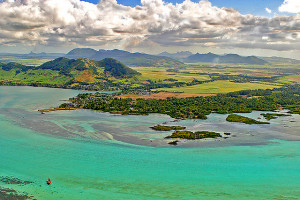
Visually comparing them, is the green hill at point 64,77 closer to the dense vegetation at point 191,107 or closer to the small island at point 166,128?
the dense vegetation at point 191,107

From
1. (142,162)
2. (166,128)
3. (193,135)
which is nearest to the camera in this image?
(142,162)

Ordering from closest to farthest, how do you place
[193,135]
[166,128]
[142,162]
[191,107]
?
[142,162] → [193,135] → [166,128] → [191,107]

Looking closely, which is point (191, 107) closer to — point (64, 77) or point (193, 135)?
point (193, 135)

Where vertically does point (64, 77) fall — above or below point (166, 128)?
above

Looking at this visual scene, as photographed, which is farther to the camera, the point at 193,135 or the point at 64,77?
the point at 64,77

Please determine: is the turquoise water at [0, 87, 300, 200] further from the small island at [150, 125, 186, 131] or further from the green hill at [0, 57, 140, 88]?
the green hill at [0, 57, 140, 88]

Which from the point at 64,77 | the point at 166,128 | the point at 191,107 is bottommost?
the point at 166,128

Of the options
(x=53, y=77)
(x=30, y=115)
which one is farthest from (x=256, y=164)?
(x=53, y=77)

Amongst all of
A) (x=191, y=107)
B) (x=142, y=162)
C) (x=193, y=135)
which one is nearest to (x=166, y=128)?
(x=193, y=135)
